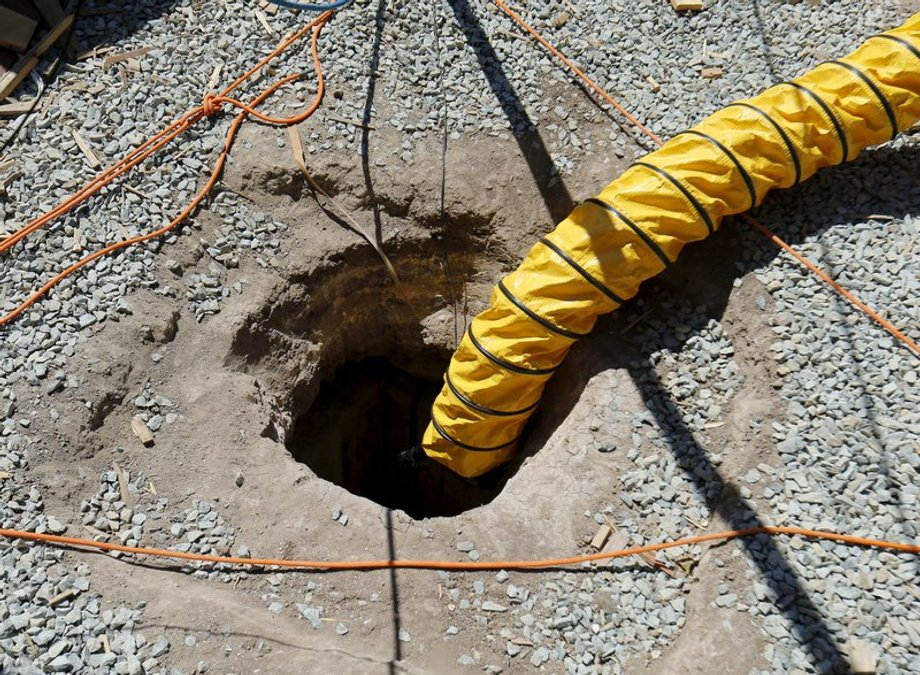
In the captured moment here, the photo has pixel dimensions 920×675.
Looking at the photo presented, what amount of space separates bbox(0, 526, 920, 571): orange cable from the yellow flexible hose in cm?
121

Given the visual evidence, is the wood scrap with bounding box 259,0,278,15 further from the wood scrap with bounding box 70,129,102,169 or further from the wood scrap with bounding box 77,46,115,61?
the wood scrap with bounding box 70,129,102,169

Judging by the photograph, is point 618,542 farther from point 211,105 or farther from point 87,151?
point 87,151

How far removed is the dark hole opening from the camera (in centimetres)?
653

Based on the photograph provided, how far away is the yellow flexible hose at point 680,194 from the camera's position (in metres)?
4.98

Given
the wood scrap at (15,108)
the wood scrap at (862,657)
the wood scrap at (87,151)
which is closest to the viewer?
the wood scrap at (862,657)

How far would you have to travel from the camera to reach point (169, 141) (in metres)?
5.66

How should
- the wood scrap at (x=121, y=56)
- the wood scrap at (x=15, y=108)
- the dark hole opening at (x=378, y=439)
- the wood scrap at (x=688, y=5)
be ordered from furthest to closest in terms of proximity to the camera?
the dark hole opening at (x=378, y=439) < the wood scrap at (x=688, y=5) < the wood scrap at (x=121, y=56) < the wood scrap at (x=15, y=108)

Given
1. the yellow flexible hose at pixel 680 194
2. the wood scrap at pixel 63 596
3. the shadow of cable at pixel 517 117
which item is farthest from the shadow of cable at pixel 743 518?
the wood scrap at pixel 63 596

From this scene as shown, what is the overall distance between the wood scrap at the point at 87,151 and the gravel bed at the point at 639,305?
0.15 ft

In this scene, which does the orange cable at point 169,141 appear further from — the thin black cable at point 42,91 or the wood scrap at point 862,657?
the wood scrap at point 862,657

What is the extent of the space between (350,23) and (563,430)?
141 inches

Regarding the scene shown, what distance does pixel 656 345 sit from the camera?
5.27 m

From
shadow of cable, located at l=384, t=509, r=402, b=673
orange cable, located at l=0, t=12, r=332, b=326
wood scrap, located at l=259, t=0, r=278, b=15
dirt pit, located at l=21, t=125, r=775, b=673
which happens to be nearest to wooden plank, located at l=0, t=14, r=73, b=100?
orange cable, located at l=0, t=12, r=332, b=326

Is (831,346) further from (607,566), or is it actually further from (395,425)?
(395,425)
